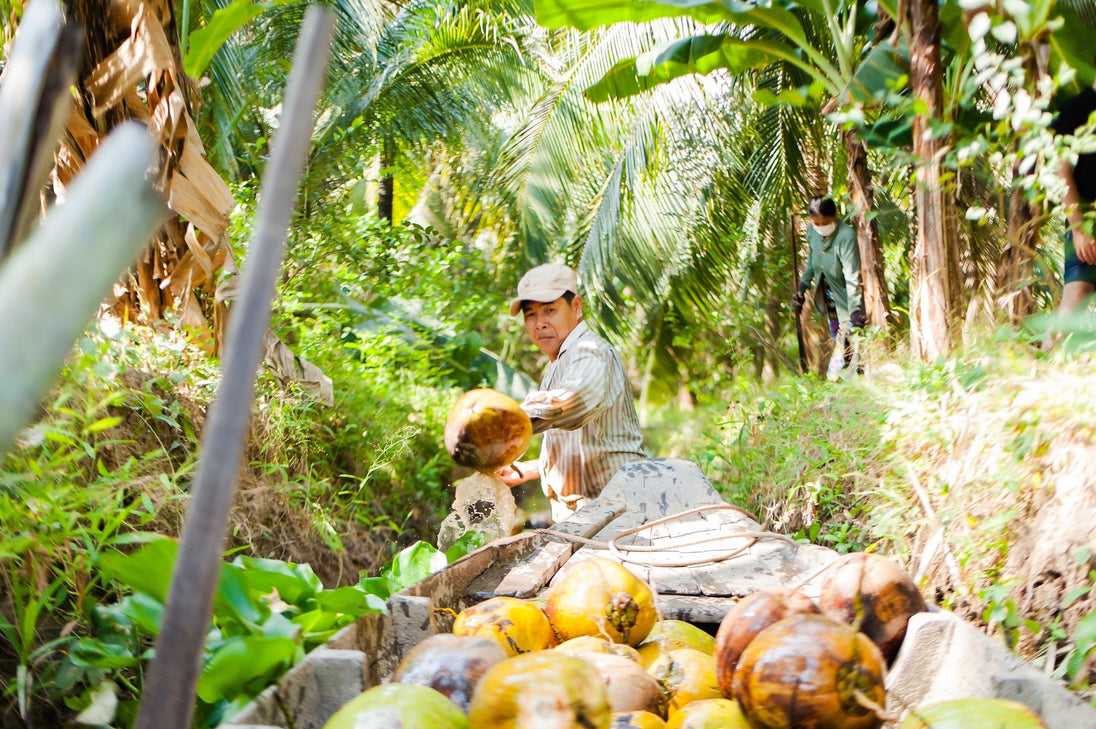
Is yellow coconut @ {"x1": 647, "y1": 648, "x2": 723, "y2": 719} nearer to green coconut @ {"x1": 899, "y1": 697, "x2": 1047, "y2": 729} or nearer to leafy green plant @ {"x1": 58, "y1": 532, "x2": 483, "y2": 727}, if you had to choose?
green coconut @ {"x1": 899, "y1": 697, "x2": 1047, "y2": 729}

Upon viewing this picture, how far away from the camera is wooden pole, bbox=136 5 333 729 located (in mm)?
648

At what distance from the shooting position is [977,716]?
1170 mm

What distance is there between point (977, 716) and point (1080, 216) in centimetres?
303

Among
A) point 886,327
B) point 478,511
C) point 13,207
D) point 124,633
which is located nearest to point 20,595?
point 124,633

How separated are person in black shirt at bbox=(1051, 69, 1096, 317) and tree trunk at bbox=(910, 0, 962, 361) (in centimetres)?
46

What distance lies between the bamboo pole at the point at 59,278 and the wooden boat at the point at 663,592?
0.74 m

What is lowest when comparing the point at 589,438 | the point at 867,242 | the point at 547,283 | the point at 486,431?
the point at 486,431

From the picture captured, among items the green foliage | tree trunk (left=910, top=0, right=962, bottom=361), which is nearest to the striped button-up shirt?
the green foliage

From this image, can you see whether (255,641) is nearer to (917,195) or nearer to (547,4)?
(917,195)

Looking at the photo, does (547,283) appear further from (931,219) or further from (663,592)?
(663,592)

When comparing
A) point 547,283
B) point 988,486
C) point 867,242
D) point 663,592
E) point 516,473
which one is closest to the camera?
point 663,592

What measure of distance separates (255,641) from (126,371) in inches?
86.6

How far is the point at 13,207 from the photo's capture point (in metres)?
0.59

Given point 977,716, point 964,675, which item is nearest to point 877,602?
point 964,675
